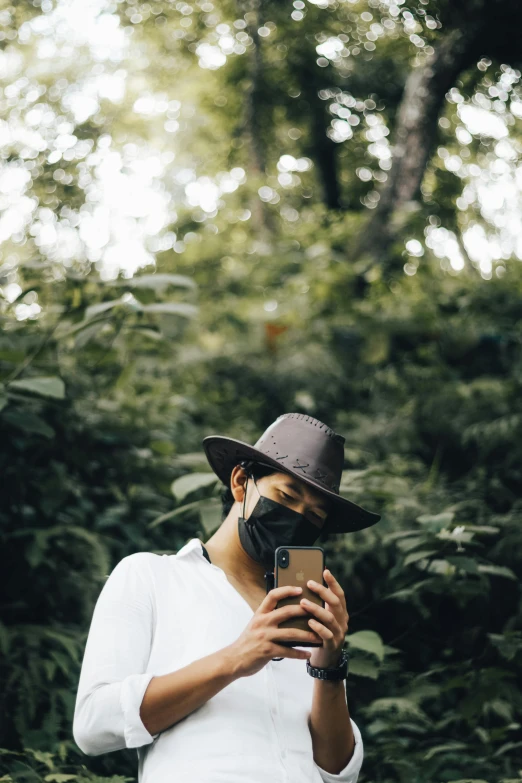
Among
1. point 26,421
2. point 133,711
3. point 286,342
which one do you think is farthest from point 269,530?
point 286,342

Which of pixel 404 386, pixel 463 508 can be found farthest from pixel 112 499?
pixel 404 386

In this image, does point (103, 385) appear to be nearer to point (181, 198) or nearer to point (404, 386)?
point (404, 386)

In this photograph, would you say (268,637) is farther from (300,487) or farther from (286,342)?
(286,342)

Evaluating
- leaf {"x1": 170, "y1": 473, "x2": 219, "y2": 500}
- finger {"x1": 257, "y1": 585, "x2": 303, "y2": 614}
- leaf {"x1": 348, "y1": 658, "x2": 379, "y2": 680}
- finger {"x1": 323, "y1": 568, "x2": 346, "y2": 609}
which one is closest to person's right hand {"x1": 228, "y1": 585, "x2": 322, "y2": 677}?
finger {"x1": 257, "y1": 585, "x2": 303, "y2": 614}

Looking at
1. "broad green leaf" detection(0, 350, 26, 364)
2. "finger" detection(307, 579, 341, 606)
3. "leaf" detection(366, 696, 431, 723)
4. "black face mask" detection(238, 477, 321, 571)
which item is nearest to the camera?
"finger" detection(307, 579, 341, 606)

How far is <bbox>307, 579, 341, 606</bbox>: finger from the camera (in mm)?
2209

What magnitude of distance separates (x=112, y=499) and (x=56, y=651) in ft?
4.19

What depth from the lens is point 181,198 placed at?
14.6m

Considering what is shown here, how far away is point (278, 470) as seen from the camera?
2740mm

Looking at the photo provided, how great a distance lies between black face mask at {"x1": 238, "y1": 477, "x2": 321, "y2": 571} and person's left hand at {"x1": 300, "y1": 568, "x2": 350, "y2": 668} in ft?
1.20

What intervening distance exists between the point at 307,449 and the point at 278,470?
13cm

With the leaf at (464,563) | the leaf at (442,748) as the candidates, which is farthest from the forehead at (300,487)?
the leaf at (442,748)

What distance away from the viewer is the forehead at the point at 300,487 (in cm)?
271

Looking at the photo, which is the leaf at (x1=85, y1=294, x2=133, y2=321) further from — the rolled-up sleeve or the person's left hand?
the person's left hand
